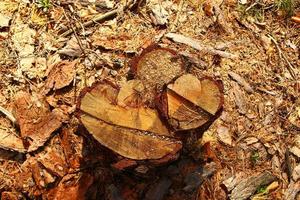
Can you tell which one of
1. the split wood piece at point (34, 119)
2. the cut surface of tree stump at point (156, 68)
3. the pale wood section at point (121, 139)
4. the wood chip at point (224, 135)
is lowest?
the wood chip at point (224, 135)

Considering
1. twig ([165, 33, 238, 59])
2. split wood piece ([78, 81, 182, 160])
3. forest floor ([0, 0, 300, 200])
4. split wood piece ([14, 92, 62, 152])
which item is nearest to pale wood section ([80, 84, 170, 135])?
split wood piece ([78, 81, 182, 160])

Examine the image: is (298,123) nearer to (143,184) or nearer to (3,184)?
(143,184)

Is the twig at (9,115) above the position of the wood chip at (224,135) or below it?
above

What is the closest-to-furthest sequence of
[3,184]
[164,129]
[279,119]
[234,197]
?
[164,129], [3,184], [234,197], [279,119]

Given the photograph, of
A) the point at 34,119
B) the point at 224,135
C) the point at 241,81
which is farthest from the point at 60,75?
the point at 241,81

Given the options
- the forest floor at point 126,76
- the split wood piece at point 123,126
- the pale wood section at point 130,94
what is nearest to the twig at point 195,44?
the forest floor at point 126,76

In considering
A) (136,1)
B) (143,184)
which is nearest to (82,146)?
(143,184)

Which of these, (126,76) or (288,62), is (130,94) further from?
(288,62)

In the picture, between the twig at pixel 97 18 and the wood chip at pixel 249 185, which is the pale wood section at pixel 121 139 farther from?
the twig at pixel 97 18
